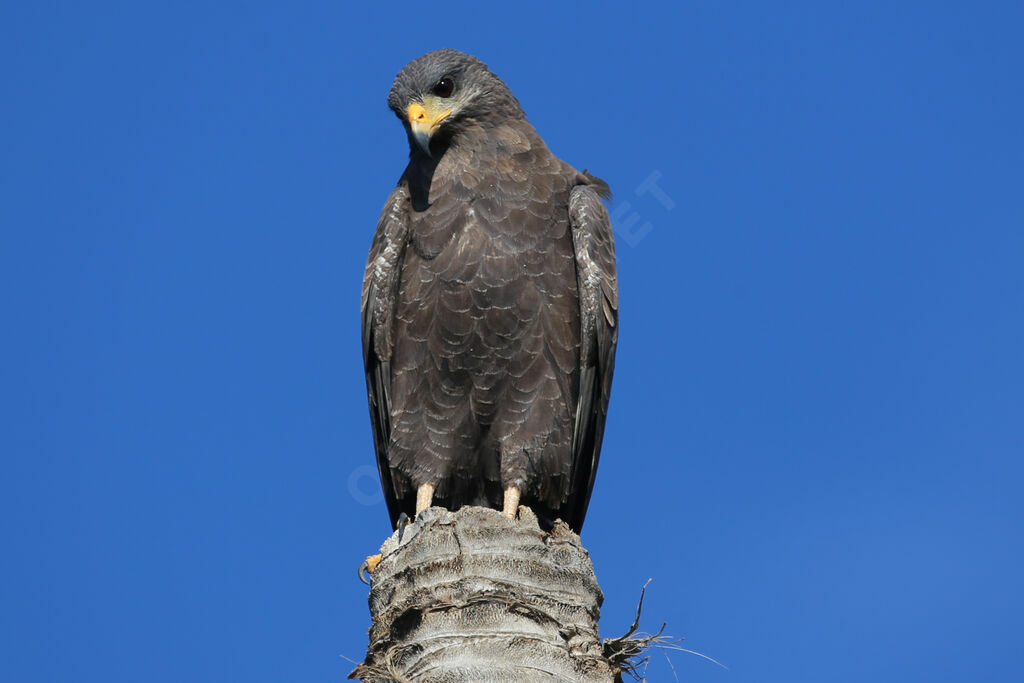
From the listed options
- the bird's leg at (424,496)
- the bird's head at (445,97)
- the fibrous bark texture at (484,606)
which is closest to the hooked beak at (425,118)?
the bird's head at (445,97)

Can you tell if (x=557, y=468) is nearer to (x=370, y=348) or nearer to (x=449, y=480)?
(x=449, y=480)

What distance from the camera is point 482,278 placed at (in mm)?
8516

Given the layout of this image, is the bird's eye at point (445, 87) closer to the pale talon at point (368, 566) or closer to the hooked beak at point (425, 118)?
the hooked beak at point (425, 118)

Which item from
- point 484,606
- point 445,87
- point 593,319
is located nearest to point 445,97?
point 445,87

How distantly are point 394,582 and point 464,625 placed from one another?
54 centimetres

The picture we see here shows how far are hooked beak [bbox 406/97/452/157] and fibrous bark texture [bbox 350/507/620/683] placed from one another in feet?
11.4

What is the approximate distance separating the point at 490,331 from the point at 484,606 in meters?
2.90

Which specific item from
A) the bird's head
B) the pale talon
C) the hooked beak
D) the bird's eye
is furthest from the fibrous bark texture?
the bird's eye

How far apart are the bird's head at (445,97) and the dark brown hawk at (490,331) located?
0.10 metres

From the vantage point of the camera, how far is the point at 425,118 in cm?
912

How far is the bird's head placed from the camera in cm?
922

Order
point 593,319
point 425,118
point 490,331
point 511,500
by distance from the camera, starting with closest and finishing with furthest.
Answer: point 511,500, point 490,331, point 593,319, point 425,118

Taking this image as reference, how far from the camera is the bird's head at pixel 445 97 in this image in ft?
30.2

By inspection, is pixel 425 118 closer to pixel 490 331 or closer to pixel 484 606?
pixel 490 331
